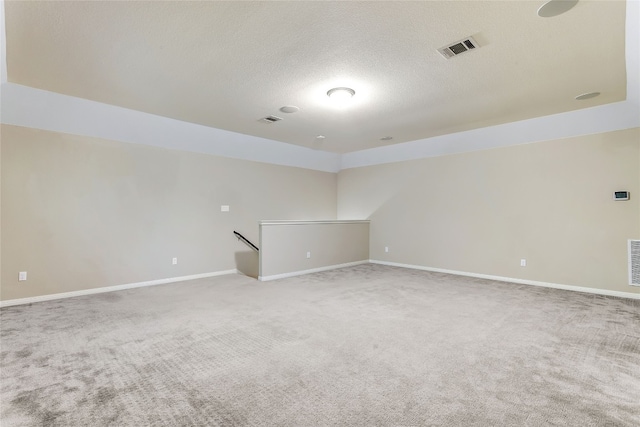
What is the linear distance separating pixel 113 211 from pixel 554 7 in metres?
5.95

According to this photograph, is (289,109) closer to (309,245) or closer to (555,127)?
(309,245)

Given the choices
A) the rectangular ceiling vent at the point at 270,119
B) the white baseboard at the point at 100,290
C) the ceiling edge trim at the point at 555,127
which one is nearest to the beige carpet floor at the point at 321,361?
the white baseboard at the point at 100,290

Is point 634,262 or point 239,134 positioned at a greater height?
point 239,134

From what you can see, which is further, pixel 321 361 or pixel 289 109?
pixel 289 109

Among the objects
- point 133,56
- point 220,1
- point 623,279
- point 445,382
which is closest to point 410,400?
point 445,382

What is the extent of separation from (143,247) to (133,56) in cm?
322

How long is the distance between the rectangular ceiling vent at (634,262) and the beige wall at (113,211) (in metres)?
6.37

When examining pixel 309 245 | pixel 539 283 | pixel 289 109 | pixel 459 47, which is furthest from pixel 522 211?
pixel 289 109

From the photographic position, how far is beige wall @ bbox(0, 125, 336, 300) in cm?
412

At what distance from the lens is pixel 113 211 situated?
487 centimetres

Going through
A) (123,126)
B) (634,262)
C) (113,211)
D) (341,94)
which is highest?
(341,94)

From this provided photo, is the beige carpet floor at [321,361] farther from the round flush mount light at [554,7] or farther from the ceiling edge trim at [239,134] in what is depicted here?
the round flush mount light at [554,7]

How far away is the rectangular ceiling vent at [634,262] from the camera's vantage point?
4355 millimetres

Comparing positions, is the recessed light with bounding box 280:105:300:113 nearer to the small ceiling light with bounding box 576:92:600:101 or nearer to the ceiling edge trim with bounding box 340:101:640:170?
the ceiling edge trim with bounding box 340:101:640:170
